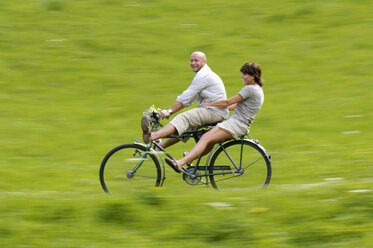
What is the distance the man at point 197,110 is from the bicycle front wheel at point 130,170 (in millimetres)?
213

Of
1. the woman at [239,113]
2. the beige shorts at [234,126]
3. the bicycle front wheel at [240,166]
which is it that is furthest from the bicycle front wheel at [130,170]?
the beige shorts at [234,126]

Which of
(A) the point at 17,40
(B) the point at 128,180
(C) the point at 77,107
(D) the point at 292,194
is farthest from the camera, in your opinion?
(A) the point at 17,40

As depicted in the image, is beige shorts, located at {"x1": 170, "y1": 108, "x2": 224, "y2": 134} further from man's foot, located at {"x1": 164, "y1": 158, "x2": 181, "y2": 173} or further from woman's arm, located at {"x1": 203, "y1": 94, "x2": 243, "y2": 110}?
man's foot, located at {"x1": 164, "y1": 158, "x2": 181, "y2": 173}

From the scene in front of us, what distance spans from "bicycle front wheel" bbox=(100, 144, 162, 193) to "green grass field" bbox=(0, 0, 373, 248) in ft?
1.04

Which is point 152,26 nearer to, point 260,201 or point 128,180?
point 128,180

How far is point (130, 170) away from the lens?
768cm

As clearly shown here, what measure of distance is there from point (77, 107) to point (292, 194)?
6.13 metres

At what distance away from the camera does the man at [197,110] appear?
7.57m

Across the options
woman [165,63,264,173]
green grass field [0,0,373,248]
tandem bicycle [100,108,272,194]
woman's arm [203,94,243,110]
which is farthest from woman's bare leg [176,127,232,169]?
green grass field [0,0,373,248]

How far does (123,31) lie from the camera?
14.5 m

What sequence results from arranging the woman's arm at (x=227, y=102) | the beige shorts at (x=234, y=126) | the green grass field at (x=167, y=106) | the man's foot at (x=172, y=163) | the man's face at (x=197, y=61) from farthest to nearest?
the man's face at (x=197, y=61)
the man's foot at (x=172, y=163)
the beige shorts at (x=234, y=126)
the woman's arm at (x=227, y=102)
the green grass field at (x=167, y=106)

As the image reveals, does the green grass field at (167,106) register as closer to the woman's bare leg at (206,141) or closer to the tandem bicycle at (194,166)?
the tandem bicycle at (194,166)

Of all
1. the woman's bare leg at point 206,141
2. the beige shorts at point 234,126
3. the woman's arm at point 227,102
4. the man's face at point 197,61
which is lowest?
the woman's bare leg at point 206,141

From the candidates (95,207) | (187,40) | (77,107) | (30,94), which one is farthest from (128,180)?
(187,40)
